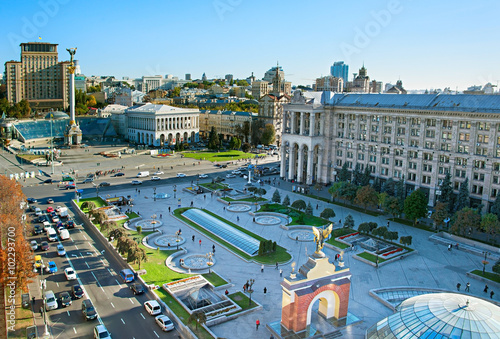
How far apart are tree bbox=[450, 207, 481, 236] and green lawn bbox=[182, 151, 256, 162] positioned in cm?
7140

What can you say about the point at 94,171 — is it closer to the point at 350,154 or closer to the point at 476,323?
the point at 350,154

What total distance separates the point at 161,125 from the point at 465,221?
10699 centimetres

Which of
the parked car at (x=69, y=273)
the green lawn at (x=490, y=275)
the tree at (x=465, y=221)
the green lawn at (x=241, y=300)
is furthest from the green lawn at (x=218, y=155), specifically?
the green lawn at (x=490, y=275)

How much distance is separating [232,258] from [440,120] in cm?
4177

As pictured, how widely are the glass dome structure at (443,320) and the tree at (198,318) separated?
42.0 feet

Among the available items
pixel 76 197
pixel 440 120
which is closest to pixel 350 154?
pixel 440 120

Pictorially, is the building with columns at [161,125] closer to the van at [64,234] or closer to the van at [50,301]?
the van at [64,234]

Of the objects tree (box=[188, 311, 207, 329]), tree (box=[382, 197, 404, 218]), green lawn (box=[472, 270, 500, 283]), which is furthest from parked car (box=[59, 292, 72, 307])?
tree (box=[382, 197, 404, 218])

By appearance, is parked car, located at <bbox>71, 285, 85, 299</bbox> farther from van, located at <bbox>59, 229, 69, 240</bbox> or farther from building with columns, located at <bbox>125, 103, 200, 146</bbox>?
building with columns, located at <bbox>125, 103, 200, 146</bbox>

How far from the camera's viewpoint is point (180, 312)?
116 ft

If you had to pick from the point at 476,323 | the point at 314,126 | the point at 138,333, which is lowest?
the point at 138,333

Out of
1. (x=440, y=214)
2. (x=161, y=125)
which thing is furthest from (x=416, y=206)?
(x=161, y=125)

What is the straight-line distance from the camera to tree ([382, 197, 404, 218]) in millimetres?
60688

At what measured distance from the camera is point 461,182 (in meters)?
63.6
